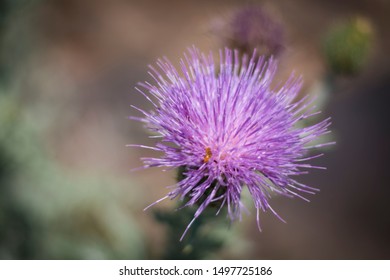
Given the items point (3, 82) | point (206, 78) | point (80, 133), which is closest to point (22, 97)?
point (3, 82)

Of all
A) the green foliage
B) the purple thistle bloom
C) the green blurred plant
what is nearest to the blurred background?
the green blurred plant

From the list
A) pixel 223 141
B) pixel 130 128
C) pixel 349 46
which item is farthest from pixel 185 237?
pixel 130 128

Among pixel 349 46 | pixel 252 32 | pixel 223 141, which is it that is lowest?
pixel 223 141

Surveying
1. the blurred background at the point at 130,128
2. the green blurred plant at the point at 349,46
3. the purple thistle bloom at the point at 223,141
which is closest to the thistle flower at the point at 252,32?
the blurred background at the point at 130,128

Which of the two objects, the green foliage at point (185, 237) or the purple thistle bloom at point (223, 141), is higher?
the purple thistle bloom at point (223, 141)

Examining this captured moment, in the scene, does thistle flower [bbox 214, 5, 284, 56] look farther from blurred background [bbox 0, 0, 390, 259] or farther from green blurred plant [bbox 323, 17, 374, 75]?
green blurred plant [bbox 323, 17, 374, 75]

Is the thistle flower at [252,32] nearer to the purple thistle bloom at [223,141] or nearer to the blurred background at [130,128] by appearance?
the blurred background at [130,128]

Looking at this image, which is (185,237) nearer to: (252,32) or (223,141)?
(223,141)

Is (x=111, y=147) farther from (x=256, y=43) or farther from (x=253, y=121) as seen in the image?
(x=253, y=121)
